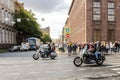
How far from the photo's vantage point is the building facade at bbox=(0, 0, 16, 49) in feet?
242

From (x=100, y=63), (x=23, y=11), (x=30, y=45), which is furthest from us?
(x=23, y=11)

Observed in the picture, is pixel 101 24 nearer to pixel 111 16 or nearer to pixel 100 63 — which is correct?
pixel 111 16

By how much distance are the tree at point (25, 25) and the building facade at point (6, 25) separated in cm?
207

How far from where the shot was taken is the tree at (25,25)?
292 feet

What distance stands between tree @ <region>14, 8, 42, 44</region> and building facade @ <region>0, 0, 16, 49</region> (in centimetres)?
207

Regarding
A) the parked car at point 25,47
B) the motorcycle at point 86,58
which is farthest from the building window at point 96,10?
the motorcycle at point 86,58

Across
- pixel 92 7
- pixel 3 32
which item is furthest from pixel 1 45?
pixel 92 7

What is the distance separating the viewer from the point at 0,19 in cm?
7200

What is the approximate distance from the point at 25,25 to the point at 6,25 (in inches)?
487

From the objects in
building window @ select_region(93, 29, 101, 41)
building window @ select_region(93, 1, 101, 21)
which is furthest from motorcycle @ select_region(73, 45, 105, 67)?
building window @ select_region(93, 1, 101, 21)

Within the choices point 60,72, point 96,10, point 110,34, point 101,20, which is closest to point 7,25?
point 96,10

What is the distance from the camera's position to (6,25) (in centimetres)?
7788

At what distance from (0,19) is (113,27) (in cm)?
3057

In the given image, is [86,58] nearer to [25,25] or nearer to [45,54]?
[45,54]
